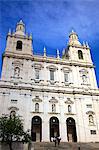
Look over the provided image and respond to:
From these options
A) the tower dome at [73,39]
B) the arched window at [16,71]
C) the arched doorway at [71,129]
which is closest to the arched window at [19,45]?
the arched window at [16,71]

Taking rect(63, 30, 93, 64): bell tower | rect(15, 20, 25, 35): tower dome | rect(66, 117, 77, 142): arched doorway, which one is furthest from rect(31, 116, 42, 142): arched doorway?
rect(15, 20, 25, 35): tower dome

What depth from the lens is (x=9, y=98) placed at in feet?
97.5

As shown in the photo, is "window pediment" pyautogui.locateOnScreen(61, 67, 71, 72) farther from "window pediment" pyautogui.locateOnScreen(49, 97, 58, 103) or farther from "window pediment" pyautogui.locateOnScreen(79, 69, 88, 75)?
"window pediment" pyautogui.locateOnScreen(49, 97, 58, 103)

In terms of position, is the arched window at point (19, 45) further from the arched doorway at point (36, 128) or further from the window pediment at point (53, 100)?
the arched doorway at point (36, 128)

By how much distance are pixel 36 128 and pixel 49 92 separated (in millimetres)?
6396

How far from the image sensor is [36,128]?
29.2 meters

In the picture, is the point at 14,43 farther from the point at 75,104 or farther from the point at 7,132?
the point at 7,132

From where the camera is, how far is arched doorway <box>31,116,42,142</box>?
93.8ft

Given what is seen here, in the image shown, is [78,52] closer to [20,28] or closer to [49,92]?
[49,92]

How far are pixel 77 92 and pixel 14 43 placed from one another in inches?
589

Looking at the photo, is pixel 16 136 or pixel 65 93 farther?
pixel 65 93

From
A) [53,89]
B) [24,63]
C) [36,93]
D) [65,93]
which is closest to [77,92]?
[65,93]

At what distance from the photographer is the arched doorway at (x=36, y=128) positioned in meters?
Answer: 28.6

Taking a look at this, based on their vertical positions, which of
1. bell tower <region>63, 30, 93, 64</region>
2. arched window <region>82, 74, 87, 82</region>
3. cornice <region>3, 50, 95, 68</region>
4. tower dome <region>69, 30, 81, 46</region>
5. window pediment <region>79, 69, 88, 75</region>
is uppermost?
tower dome <region>69, 30, 81, 46</region>
